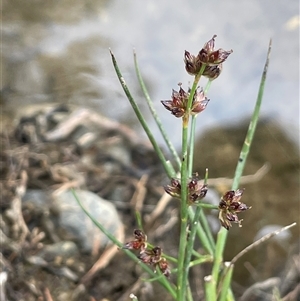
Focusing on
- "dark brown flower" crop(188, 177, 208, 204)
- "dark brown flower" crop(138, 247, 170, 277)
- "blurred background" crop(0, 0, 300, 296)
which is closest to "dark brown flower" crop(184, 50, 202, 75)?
"dark brown flower" crop(188, 177, 208, 204)

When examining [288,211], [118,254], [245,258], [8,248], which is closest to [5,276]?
[8,248]

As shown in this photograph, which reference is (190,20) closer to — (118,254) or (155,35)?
(155,35)

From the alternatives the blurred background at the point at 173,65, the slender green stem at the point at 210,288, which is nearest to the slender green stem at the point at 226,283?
the slender green stem at the point at 210,288

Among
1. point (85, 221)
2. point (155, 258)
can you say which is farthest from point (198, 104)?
point (85, 221)

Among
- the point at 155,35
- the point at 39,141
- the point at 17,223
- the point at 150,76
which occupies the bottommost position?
the point at 17,223

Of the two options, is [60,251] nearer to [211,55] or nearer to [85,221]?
[85,221]

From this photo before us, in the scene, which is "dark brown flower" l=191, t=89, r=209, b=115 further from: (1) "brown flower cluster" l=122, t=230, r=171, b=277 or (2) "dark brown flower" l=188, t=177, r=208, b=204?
(1) "brown flower cluster" l=122, t=230, r=171, b=277
